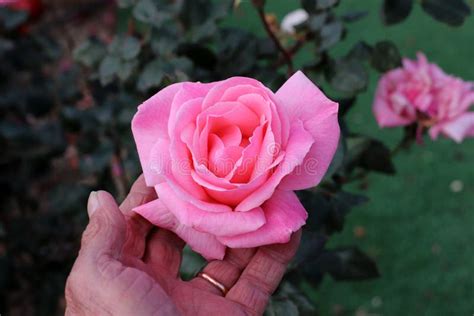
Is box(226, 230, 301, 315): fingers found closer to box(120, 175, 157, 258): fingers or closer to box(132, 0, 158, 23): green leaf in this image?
box(120, 175, 157, 258): fingers

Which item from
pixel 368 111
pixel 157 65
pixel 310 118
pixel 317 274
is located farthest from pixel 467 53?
pixel 310 118

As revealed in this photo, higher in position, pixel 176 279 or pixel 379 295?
pixel 176 279

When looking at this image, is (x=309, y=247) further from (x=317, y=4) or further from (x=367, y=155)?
(x=317, y=4)

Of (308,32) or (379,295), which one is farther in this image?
(379,295)

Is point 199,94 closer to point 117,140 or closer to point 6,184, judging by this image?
point 117,140

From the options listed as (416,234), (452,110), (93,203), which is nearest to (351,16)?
(452,110)

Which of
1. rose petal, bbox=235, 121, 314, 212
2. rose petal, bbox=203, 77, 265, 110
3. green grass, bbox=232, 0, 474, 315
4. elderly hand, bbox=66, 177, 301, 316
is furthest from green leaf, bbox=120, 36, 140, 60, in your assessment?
green grass, bbox=232, 0, 474, 315

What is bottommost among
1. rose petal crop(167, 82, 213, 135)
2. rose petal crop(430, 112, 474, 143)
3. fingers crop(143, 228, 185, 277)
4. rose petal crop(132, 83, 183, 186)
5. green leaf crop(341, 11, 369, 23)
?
rose petal crop(430, 112, 474, 143)
